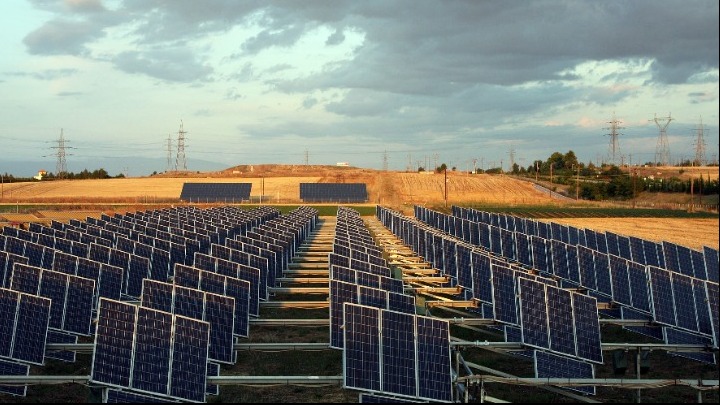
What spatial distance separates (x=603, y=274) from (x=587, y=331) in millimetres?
6632

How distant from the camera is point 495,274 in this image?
17156 mm

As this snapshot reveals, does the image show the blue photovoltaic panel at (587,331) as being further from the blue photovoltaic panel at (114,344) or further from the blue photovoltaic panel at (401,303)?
the blue photovoltaic panel at (114,344)

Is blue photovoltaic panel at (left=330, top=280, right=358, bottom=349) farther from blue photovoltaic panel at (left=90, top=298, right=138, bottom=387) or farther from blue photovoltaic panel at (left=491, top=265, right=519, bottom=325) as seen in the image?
blue photovoltaic panel at (left=90, top=298, right=138, bottom=387)

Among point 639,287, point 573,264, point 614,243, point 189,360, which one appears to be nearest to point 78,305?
point 189,360

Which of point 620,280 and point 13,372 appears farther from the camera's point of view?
point 620,280

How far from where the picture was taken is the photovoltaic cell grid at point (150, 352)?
11.8 meters

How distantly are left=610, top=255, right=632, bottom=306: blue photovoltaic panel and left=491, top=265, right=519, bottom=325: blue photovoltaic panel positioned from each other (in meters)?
4.03

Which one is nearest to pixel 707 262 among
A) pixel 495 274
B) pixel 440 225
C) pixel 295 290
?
pixel 495 274

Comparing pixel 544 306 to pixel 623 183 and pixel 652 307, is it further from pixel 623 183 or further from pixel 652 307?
pixel 623 183

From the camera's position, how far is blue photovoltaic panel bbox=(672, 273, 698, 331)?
52.1 ft

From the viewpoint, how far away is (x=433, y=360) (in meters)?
12.0

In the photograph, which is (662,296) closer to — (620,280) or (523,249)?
(620,280)

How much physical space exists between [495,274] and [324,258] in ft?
59.0

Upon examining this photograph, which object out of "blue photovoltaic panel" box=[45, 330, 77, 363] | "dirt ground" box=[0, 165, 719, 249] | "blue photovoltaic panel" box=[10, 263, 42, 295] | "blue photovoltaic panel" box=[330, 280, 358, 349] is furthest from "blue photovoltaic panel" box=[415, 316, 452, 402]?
"dirt ground" box=[0, 165, 719, 249]
